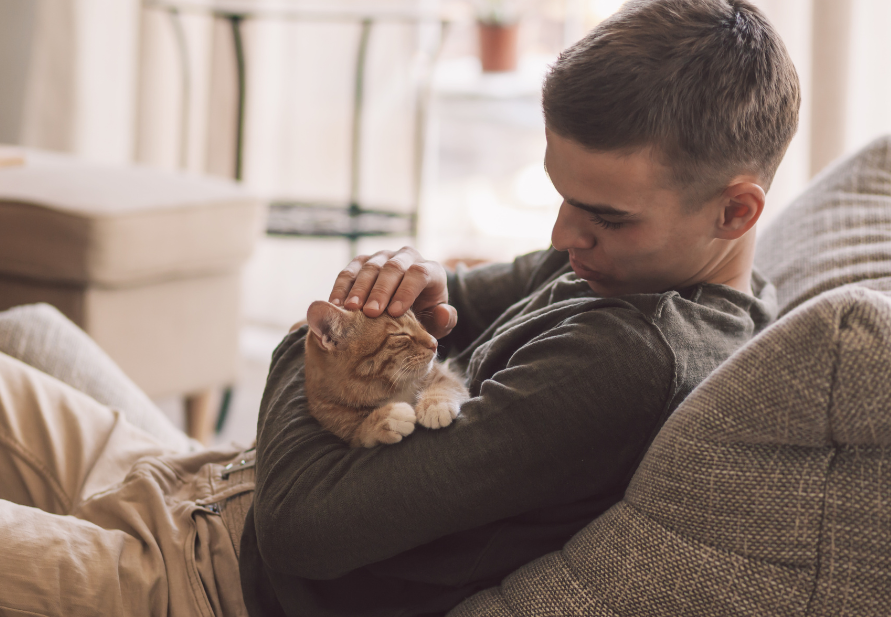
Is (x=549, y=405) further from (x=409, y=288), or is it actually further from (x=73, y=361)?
(x=73, y=361)

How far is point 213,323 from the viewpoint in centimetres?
241

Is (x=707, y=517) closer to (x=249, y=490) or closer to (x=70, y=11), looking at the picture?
(x=249, y=490)

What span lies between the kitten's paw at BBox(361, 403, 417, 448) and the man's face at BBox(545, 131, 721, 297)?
27 centimetres

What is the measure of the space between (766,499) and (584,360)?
0.21 m

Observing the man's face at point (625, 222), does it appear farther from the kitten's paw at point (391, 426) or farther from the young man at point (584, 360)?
the kitten's paw at point (391, 426)

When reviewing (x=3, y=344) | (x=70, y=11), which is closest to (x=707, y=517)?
(x=3, y=344)

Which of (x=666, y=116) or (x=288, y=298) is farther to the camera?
(x=288, y=298)

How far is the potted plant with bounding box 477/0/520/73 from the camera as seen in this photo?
151 inches

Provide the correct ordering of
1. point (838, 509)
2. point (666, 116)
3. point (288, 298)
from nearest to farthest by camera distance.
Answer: point (838, 509) → point (666, 116) → point (288, 298)

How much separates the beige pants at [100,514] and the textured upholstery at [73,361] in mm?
123

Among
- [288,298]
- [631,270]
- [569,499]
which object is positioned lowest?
[288,298]

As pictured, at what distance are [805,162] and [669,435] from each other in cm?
207

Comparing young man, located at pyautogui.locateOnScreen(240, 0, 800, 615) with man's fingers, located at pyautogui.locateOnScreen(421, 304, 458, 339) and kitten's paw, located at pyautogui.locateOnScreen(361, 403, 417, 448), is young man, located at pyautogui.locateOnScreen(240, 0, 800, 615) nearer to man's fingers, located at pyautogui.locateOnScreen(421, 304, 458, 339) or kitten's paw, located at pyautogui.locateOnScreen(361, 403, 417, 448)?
kitten's paw, located at pyautogui.locateOnScreen(361, 403, 417, 448)

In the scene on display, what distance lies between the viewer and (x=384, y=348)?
1.08 metres
